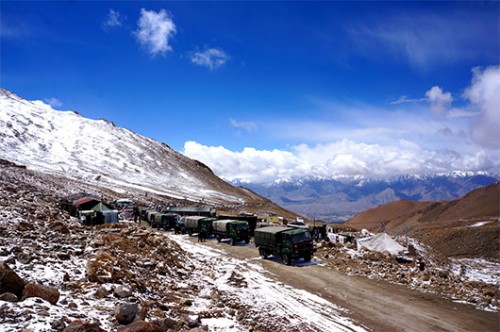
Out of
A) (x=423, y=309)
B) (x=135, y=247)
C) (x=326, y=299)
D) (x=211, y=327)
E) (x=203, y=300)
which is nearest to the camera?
(x=211, y=327)

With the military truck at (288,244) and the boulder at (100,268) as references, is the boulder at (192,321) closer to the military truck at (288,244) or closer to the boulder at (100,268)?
the boulder at (100,268)

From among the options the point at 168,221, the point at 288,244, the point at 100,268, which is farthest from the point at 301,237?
the point at 168,221

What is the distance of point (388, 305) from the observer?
17328mm

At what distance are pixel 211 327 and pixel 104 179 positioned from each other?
124m

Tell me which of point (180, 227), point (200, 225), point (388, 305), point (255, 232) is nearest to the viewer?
point (388, 305)

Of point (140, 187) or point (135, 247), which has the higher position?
point (140, 187)

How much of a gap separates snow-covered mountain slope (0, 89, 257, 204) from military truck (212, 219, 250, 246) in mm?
84908

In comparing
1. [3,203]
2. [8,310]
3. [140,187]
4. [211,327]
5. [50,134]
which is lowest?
[211,327]

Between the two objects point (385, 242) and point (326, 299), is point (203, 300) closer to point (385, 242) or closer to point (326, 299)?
Result: point (326, 299)

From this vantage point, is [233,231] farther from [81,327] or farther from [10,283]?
[81,327]

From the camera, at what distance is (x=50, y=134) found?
166875mm

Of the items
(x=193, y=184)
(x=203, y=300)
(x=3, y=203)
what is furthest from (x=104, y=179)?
(x=203, y=300)

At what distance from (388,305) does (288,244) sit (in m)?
10.9

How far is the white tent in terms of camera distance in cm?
3466
